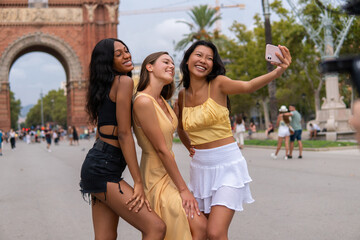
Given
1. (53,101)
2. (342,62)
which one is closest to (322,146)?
(342,62)

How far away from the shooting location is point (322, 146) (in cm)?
1925

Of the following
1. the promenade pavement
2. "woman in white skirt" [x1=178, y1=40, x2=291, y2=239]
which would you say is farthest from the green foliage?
"woman in white skirt" [x1=178, y1=40, x2=291, y2=239]

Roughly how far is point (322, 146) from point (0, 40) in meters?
42.5

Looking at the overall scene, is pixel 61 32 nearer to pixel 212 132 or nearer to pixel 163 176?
pixel 212 132

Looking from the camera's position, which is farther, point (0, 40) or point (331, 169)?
point (0, 40)

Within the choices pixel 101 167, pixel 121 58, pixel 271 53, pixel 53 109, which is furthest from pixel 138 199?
pixel 53 109

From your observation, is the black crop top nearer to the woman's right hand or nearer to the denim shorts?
the denim shorts

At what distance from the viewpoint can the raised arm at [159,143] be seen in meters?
3.38

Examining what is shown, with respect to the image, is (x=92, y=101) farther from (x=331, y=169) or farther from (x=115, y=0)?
(x=115, y=0)

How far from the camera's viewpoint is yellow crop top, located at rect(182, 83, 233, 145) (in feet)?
12.9

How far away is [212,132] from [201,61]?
23.8 inches

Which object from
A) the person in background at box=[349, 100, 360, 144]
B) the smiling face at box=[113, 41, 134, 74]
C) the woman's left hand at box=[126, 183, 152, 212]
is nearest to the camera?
the person in background at box=[349, 100, 360, 144]

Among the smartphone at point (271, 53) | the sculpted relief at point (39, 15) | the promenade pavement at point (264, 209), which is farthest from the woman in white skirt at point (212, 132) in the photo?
the sculpted relief at point (39, 15)

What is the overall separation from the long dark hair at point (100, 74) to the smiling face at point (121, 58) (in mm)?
31
